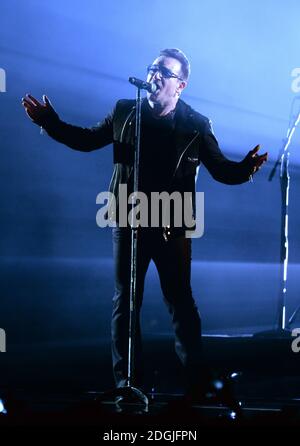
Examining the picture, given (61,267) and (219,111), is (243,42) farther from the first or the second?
(61,267)

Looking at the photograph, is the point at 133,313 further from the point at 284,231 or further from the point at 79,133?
the point at 284,231

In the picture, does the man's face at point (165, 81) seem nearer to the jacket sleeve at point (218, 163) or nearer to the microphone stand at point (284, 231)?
the jacket sleeve at point (218, 163)

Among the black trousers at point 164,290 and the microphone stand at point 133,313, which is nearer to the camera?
the microphone stand at point 133,313

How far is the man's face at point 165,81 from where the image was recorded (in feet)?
8.54

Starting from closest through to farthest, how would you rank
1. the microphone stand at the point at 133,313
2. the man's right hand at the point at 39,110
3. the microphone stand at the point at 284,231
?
1. the microphone stand at the point at 133,313
2. the man's right hand at the point at 39,110
3. the microphone stand at the point at 284,231

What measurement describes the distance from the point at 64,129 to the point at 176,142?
0.43m

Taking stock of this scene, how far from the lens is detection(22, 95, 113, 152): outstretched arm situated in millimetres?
2596

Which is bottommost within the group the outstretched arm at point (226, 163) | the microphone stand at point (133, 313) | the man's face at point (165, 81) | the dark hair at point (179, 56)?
the microphone stand at point (133, 313)

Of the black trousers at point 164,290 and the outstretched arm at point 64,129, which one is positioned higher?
the outstretched arm at point 64,129

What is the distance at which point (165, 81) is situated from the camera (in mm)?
2613

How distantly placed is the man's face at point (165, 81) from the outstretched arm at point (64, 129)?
22 cm

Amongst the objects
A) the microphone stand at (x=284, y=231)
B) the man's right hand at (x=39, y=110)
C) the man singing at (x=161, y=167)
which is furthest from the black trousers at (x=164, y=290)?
the microphone stand at (x=284, y=231)

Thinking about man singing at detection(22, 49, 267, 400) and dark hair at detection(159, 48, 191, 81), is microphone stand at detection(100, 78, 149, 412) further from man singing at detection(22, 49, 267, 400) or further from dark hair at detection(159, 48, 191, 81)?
dark hair at detection(159, 48, 191, 81)

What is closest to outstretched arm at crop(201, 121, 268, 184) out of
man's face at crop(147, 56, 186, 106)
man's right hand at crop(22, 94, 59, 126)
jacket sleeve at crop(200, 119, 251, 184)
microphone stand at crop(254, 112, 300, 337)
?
jacket sleeve at crop(200, 119, 251, 184)
